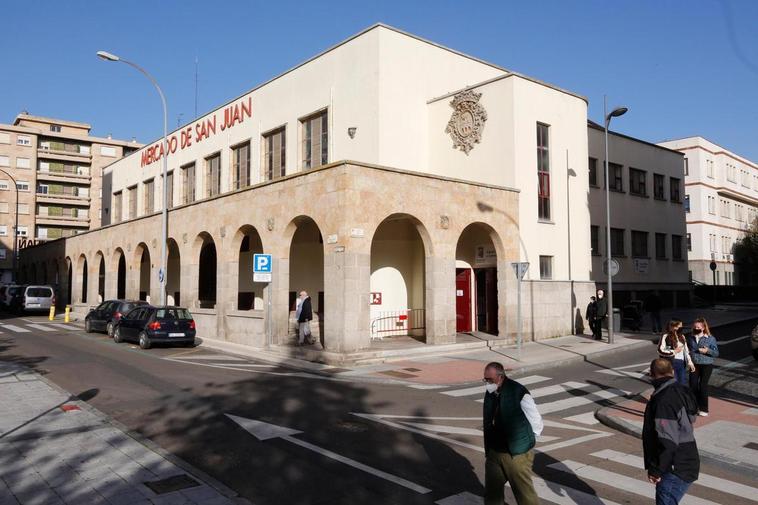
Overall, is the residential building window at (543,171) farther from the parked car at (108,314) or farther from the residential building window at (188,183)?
the residential building window at (188,183)

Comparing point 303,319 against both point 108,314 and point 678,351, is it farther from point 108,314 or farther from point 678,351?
point 678,351

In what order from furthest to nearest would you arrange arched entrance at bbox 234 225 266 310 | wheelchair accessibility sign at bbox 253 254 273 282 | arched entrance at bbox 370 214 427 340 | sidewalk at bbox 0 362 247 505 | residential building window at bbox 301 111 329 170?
arched entrance at bbox 234 225 266 310, residential building window at bbox 301 111 329 170, arched entrance at bbox 370 214 427 340, wheelchair accessibility sign at bbox 253 254 273 282, sidewalk at bbox 0 362 247 505

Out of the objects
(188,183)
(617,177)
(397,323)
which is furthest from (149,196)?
(617,177)

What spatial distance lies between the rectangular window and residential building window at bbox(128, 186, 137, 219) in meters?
35.7

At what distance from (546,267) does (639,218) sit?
527 inches

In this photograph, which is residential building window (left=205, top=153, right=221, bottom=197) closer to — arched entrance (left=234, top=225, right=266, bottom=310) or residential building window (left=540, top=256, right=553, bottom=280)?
arched entrance (left=234, top=225, right=266, bottom=310)

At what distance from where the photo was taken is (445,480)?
6.97m

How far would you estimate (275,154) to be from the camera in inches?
1123

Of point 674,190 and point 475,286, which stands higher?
point 674,190

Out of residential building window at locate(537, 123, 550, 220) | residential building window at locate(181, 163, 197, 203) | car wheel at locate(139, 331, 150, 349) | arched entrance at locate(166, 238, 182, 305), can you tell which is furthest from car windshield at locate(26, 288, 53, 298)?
residential building window at locate(537, 123, 550, 220)

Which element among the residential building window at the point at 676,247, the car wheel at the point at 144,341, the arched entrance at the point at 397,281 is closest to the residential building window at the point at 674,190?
the residential building window at the point at 676,247

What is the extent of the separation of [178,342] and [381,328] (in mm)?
7573

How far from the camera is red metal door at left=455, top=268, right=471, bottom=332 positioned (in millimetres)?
23594

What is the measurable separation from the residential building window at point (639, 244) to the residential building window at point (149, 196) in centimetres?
3119
